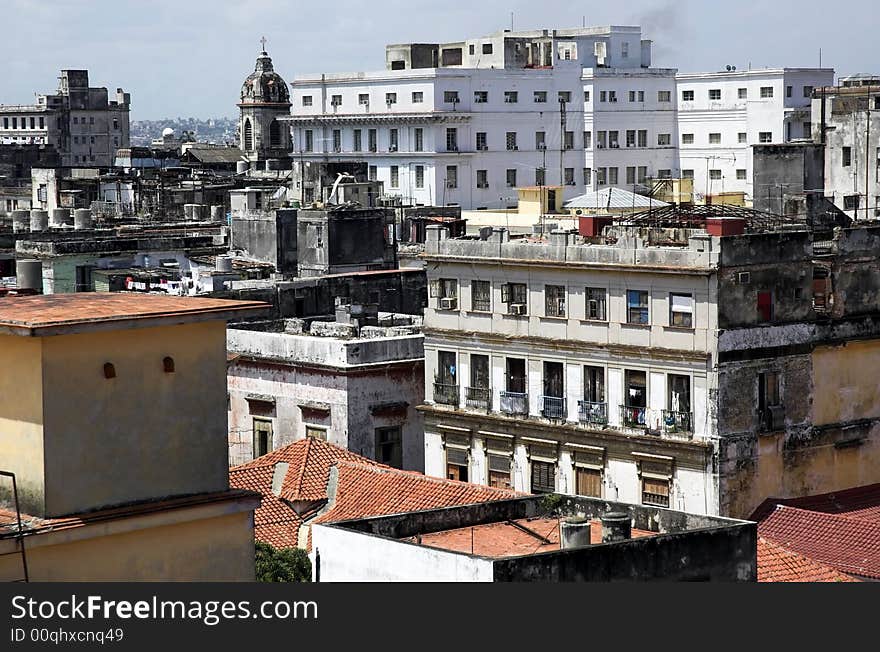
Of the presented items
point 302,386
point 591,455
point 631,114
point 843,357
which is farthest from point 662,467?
point 631,114

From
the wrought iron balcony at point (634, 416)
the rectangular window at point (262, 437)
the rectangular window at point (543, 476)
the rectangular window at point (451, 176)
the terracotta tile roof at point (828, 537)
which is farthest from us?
the rectangular window at point (451, 176)

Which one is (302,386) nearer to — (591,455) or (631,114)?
(591,455)

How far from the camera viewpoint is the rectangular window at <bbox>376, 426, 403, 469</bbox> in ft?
157

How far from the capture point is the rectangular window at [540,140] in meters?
113

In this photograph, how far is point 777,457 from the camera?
4266cm

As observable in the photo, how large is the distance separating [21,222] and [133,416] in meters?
68.0

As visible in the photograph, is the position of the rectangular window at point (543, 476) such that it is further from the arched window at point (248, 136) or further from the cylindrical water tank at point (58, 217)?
the arched window at point (248, 136)

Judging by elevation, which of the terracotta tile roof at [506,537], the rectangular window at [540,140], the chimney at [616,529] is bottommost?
the terracotta tile roof at [506,537]

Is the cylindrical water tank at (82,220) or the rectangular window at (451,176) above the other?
the rectangular window at (451,176)

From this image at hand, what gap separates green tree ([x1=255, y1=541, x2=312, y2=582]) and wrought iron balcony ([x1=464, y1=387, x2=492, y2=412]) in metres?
11.9

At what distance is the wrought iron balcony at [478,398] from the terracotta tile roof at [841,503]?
23.6 feet

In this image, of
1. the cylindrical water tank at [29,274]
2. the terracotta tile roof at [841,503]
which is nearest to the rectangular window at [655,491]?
the terracotta tile roof at [841,503]

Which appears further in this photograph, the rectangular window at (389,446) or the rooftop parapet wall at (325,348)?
the rectangular window at (389,446)

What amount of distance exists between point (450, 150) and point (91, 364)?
8722cm
